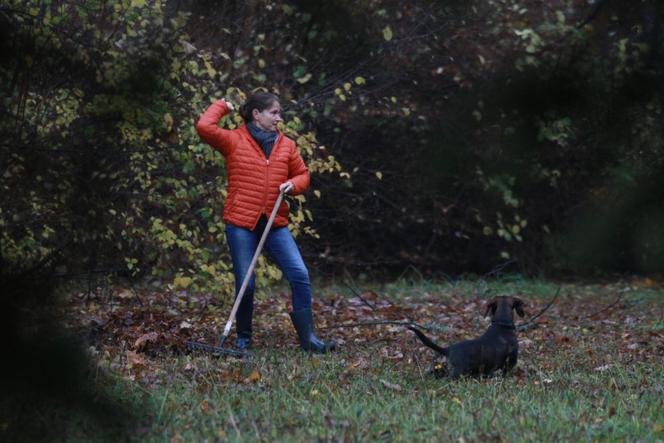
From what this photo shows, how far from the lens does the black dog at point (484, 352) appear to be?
18.0 ft

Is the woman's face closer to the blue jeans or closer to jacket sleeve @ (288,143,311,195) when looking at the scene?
jacket sleeve @ (288,143,311,195)

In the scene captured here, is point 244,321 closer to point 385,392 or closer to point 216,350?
A: point 216,350

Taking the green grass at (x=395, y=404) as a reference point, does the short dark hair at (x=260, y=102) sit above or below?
above

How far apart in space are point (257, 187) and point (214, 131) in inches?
19.0

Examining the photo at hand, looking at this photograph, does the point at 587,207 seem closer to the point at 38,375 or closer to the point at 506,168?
the point at 506,168

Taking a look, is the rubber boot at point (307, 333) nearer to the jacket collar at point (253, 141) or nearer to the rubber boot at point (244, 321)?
the rubber boot at point (244, 321)

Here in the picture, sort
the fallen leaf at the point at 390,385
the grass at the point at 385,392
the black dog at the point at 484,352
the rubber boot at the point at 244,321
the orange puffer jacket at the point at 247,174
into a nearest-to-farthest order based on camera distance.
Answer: the grass at the point at 385,392
the fallen leaf at the point at 390,385
the black dog at the point at 484,352
the orange puffer jacket at the point at 247,174
the rubber boot at the point at 244,321

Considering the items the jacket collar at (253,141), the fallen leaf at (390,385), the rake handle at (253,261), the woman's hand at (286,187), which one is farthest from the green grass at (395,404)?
the jacket collar at (253,141)

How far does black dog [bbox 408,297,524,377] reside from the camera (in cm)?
549

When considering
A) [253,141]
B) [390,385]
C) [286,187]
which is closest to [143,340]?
[286,187]

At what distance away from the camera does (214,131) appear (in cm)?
665

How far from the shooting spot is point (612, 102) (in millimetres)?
3885

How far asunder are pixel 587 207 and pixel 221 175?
8.54m

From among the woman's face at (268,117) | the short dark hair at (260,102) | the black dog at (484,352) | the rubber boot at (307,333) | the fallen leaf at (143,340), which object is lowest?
the fallen leaf at (143,340)
